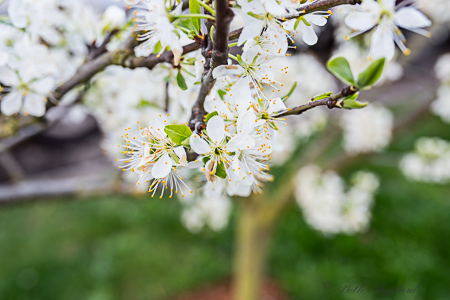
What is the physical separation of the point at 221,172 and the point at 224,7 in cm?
28

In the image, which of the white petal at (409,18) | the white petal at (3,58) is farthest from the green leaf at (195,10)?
the white petal at (3,58)

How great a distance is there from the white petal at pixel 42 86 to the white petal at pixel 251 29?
24.0 inches

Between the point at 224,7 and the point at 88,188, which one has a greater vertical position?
the point at 224,7

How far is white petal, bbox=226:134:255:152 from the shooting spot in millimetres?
658

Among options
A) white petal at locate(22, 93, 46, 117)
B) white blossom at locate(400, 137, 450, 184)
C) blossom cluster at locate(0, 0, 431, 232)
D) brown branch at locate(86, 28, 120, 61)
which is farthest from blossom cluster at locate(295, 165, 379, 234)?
white petal at locate(22, 93, 46, 117)

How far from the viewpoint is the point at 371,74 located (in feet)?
2.01

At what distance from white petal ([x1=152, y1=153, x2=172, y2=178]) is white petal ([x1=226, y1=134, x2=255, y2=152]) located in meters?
0.11

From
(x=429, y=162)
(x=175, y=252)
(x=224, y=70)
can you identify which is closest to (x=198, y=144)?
(x=224, y=70)

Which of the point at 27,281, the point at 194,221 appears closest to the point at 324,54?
the point at 194,221

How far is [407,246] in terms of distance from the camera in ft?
11.2

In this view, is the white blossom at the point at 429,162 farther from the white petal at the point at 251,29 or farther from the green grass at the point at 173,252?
the white petal at the point at 251,29

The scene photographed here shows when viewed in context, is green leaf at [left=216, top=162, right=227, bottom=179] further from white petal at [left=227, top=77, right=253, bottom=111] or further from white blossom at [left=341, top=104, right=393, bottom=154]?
white blossom at [left=341, top=104, right=393, bottom=154]

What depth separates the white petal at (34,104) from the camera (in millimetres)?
1021

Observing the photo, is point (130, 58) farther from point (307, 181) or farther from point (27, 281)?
point (27, 281)
